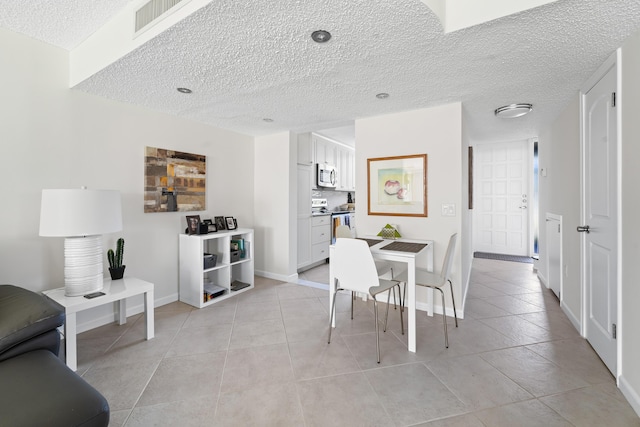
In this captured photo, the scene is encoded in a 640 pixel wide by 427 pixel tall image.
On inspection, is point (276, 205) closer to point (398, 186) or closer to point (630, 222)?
point (398, 186)

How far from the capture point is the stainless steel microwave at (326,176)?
196 inches

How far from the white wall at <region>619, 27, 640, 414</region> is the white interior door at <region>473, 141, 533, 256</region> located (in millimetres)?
3947

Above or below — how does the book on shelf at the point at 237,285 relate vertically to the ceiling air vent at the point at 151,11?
below

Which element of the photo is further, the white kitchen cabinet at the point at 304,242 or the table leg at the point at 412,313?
the white kitchen cabinet at the point at 304,242

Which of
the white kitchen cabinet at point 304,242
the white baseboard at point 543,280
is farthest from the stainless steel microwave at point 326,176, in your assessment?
the white baseboard at point 543,280

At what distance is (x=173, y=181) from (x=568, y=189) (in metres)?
4.14

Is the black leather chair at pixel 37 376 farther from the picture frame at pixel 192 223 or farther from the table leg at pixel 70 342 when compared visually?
the picture frame at pixel 192 223

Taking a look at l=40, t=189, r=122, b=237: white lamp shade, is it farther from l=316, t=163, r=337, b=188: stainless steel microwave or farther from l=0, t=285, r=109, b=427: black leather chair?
l=316, t=163, r=337, b=188: stainless steel microwave

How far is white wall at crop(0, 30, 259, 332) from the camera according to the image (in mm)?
2082

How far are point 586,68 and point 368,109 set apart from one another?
1711 millimetres

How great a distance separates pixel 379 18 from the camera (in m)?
1.47

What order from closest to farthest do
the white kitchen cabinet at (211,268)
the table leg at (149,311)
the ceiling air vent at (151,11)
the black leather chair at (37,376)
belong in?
the black leather chair at (37,376) < the ceiling air vent at (151,11) < the table leg at (149,311) < the white kitchen cabinet at (211,268)

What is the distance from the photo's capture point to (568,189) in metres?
2.74

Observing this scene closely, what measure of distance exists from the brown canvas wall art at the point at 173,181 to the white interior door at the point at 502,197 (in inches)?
207
